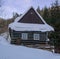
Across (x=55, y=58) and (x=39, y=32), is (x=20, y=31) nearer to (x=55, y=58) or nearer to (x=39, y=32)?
(x=39, y=32)

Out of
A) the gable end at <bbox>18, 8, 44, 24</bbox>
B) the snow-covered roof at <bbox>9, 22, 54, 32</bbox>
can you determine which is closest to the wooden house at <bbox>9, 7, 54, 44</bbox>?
the snow-covered roof at <bbox>9, 22, 54, 32</bbox>

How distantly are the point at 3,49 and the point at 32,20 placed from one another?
27.4 meters

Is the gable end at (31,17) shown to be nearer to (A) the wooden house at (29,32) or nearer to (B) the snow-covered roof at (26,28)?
(A) the wooden house at (29,32)

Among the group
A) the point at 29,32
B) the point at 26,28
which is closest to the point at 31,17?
the point at 29,32

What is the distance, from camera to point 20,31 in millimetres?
30953

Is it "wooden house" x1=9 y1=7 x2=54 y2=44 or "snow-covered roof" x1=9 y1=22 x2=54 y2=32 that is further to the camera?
"wooden house" x1=9 y1=7 x2=54 y2=44

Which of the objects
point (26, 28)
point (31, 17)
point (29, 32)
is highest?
point (31, 17)

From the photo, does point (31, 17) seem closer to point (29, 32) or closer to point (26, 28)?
point (29, 32)

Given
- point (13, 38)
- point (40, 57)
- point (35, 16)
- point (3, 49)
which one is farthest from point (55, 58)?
point (35, 16)

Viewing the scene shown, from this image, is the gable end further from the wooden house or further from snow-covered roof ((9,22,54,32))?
snow-covered roof ((9,22,54,32))

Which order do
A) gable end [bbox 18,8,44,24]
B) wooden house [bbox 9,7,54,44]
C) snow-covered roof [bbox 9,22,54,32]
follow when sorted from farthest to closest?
gable end [bbox 18,8,44,24], wooden house [bbox 9,7,54,44], snow-covered roof [bbox 9,22,54,32]

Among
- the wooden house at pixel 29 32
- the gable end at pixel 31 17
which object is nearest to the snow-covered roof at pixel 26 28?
the wooden house at pixel 29 32

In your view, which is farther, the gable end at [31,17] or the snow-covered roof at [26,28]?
the gable end at [31,17]

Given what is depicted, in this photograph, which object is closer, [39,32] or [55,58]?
[55,58]
